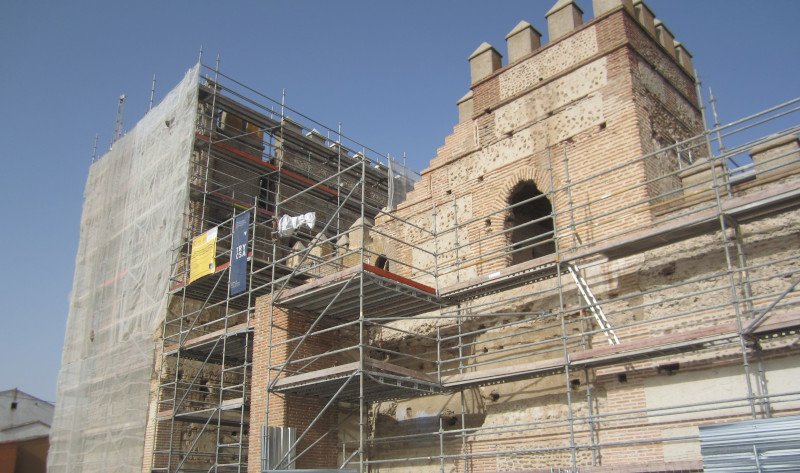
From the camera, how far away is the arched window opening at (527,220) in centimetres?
1216

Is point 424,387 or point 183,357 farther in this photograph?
point 183,357

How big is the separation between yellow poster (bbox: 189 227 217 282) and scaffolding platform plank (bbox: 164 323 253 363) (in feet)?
4.22

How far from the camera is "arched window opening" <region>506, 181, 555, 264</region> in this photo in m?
12.2

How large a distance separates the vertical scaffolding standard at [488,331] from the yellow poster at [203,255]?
21cm

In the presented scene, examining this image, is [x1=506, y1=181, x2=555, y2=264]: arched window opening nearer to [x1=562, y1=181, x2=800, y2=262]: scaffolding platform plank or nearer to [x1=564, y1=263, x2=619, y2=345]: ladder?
[x1=564, y1=263, x2=619, y2=345]: ladder

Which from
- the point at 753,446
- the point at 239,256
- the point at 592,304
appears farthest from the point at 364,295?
the point at 753,446

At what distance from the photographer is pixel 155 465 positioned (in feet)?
45.9

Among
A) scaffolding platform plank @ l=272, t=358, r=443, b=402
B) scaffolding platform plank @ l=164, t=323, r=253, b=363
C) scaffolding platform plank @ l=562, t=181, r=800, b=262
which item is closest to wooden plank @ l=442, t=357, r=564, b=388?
scaffolding platform plank @ l=272, t=358, r=443, b=402

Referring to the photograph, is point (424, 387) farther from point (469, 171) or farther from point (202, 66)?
point (202, 66)

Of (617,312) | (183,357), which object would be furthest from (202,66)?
(617,312)

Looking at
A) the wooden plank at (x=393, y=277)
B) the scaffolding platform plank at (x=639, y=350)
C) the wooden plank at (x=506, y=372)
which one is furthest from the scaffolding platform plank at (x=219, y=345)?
the scaffolding platform plank at (x=639, y=350)

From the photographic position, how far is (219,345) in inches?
542

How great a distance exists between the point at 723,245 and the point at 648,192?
1.81m

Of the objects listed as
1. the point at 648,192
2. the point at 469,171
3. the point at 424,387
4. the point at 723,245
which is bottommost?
the point at 424,387
